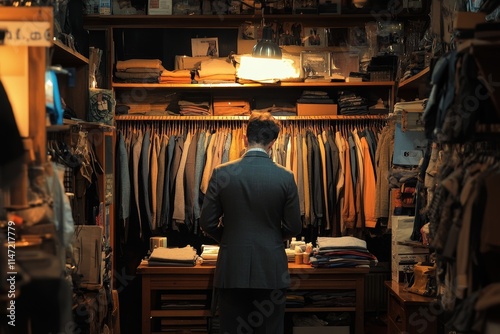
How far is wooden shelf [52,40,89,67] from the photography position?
388 centimetres

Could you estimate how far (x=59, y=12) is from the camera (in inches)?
165

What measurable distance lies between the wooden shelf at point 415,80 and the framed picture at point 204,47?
1889mm

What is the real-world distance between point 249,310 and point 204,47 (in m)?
3.14

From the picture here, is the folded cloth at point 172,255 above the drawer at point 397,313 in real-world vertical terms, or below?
above

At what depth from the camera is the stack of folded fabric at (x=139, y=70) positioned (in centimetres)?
620

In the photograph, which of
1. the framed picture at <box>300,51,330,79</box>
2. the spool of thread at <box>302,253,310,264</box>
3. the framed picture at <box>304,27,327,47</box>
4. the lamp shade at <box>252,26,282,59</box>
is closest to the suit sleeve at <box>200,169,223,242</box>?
the spool of thread at <box>302,253,310,264</box>

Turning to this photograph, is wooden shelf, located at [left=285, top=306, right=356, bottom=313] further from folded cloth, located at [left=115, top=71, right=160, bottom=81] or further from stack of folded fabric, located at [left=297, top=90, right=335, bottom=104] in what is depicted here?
folded cloth, located at [left=115, top=71, right=160, bottom=81]

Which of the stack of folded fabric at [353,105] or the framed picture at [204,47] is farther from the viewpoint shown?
the framed picture at [204,47]

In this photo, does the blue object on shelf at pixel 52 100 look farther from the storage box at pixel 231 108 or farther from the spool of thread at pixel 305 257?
the storage box at pixel 231 108

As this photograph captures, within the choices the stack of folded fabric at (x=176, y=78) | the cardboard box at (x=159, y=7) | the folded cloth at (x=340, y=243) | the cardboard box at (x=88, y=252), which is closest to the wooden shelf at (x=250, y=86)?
the stack of folded fabric at (x=176, y=78)

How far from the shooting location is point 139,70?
621 centimetres

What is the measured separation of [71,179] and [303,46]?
2.90 meters

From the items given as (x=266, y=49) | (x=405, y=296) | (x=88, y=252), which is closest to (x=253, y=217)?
(x=88, y=252)

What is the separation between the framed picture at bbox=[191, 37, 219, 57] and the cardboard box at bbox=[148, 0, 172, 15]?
17.6 inches
